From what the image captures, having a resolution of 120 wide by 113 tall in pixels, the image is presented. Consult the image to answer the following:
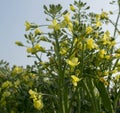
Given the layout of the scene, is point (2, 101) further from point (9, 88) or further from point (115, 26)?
point (115, 26)

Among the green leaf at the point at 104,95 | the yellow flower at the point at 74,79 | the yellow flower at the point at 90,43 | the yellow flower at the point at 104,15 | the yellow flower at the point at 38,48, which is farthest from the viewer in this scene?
the yellow flower at the point at 104,15

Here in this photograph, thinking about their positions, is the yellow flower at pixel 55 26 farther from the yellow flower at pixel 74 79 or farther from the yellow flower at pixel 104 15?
the yellow flower at pixel 104 15

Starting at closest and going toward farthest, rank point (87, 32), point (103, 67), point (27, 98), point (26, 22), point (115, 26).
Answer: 1. point (87, 32)
2. point (26, 22)
3. point (103, 67)
4. point (27, 98)
5. point (115, 26)

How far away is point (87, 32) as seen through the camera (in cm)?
382

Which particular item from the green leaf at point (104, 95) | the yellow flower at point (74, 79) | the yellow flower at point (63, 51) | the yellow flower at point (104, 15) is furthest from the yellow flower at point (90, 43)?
the yellow flower at point (104, 15)

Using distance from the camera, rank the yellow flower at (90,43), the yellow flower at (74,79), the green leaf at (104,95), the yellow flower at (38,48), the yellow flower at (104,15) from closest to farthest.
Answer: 1. the yellow flower at (74,79)
2. the yellow flower at (90,43)
3. the yellow flower at (38,48)
4. the green leaf at (104,95)
5. the yellow flower at (104,15)

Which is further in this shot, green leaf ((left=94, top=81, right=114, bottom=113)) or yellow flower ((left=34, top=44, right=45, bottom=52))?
green leaf ((left=94, top=81, right=114, bottom=113))

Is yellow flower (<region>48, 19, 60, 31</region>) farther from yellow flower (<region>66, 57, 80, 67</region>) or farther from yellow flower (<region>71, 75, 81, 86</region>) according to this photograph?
yellow flower (<region>71, 75, 81, 86</region>)

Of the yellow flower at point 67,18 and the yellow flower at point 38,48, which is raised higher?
the yellow flower at point 67,18

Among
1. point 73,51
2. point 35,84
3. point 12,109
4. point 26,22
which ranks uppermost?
point 26,22

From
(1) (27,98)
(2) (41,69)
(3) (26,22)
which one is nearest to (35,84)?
(1) (27,98)

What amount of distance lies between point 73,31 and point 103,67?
0.75 metres

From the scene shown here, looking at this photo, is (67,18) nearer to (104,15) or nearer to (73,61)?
(73,61)

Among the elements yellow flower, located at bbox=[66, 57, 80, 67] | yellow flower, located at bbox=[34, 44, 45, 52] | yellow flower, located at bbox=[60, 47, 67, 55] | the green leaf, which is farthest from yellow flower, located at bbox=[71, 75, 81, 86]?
the green leaf
